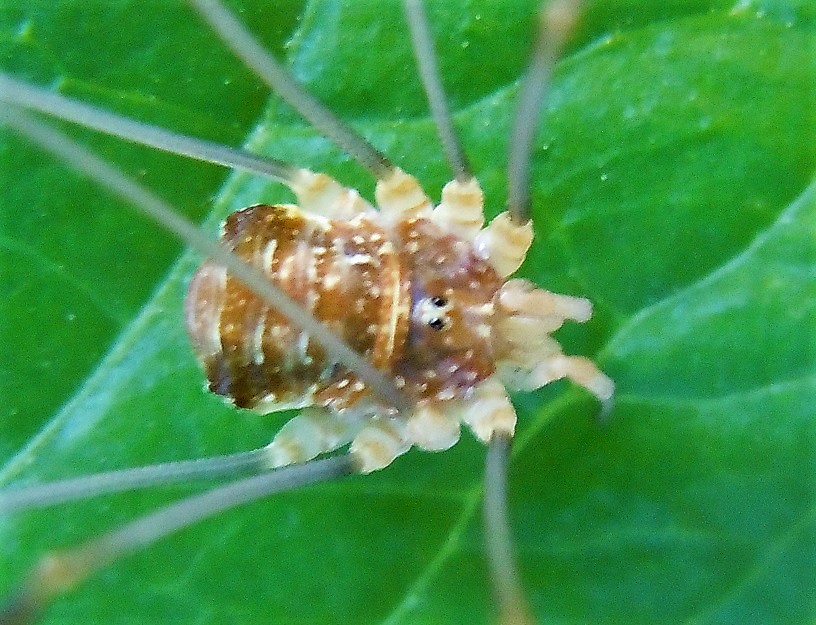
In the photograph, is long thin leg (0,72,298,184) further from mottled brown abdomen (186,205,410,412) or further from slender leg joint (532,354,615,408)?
slender leg joint (532,354,615,408)

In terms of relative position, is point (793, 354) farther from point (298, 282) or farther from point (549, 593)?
point (298, 282)

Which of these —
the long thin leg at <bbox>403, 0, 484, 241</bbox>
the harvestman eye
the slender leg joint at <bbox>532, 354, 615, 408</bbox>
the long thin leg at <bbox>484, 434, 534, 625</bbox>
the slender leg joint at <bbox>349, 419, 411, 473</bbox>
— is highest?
the long thin leg at <bbox>403, 0, 484, 241</bbox>

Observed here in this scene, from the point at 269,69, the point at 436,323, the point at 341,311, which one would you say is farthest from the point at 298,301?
the point at 269,69

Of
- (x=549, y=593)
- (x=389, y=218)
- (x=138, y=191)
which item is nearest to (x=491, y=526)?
(x=549, y=593)

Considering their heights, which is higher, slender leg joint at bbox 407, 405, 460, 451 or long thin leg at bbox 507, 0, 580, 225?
long thin leg at bbox 507, 0, 580, 225

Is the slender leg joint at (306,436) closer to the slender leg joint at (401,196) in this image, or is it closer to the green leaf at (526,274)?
the green leaf at (526,274)

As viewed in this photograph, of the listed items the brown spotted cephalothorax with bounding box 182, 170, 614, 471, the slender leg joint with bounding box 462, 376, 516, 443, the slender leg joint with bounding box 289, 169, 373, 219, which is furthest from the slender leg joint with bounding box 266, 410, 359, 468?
the slender leg joint with bounding box 289, 169, 373, 219
